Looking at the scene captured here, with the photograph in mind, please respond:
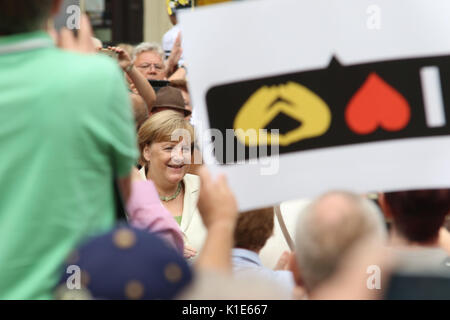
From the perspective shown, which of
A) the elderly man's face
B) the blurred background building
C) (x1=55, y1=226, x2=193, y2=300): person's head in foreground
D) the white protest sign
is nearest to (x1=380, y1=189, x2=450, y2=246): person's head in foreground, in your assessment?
the white protest sign

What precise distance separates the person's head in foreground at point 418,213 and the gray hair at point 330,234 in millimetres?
851

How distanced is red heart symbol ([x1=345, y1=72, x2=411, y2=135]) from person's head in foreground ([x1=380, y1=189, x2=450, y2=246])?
0.23m

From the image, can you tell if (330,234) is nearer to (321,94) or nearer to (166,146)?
(321,94)

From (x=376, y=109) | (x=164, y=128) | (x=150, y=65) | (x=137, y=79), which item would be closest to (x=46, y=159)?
(x=376, y=109)

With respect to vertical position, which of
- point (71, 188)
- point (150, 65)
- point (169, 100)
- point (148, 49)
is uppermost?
point (71, 188)

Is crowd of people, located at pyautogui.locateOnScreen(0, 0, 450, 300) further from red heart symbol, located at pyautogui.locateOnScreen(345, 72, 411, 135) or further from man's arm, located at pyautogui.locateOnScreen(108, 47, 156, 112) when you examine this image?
man's arm, located at pyautogui.locateOnScreen(108, 47, 156, 112)

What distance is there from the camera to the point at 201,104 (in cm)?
344

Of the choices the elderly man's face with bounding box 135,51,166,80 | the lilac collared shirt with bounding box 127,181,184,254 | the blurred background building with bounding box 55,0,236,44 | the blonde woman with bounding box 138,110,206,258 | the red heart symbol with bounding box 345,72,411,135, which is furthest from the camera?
the blurred background building with bounding box 55,0,236,44

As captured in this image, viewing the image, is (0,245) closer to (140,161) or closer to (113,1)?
(140,161)

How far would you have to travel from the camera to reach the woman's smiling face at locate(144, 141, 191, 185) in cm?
571

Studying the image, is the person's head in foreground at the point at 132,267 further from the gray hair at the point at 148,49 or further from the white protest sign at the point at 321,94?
the gray hair at the point at 148,49

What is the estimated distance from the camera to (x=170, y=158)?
18.8 ft

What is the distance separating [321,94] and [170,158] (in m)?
2.30
